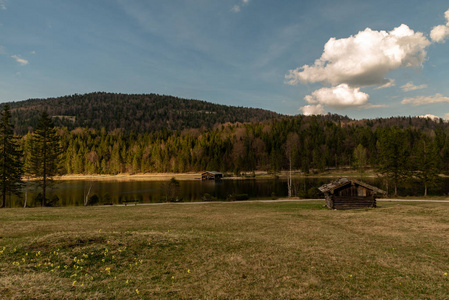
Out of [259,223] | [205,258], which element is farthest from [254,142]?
[205,258]

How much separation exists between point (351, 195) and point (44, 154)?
49.0m

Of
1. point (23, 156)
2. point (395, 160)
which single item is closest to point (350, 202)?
point (395, 160)

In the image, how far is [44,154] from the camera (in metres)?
40.9

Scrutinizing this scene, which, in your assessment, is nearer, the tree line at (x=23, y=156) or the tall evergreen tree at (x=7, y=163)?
the tall evergreen tree at (x=7, y=163)

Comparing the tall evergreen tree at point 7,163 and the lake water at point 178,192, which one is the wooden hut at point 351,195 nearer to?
the lake water at point 178,192

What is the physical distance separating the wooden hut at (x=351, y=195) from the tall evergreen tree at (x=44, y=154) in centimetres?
4493

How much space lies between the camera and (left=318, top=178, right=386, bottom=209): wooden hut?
31.3 metres

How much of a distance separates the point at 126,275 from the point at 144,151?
162 metres

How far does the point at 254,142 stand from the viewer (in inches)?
6762

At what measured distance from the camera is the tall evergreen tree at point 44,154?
133ft

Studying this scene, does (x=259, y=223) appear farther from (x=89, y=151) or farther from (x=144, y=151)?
(x=89, y=151)

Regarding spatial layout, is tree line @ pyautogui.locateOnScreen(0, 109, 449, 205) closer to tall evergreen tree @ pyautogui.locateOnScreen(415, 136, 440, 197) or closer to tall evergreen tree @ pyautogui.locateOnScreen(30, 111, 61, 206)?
tall evergreen tree @ pyautogui.locateOnScreen(415, 136, 440, 197)

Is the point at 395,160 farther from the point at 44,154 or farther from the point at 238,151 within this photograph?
the point at 238,151

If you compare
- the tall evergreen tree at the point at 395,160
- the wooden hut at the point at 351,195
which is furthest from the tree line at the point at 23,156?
the tall evergreen tree at the point at 395,160
